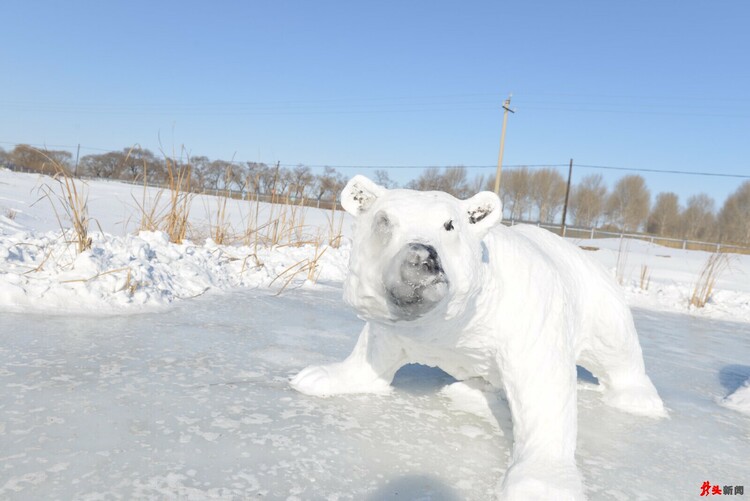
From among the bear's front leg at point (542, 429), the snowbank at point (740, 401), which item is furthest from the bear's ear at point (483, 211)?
the snowbank at point (740, 401)

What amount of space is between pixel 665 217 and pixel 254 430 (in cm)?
4307

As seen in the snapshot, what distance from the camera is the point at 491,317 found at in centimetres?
148

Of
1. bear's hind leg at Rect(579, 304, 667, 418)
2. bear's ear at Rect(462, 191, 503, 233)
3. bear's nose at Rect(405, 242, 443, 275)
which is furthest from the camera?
bear's hind leg at Rect(579, 304, 667, 418)

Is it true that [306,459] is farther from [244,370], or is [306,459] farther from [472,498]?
[244,370]

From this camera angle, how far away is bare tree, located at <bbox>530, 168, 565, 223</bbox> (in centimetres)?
3478

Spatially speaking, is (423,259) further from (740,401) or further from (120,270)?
(120,270)

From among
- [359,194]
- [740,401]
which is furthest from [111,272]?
[740,401]

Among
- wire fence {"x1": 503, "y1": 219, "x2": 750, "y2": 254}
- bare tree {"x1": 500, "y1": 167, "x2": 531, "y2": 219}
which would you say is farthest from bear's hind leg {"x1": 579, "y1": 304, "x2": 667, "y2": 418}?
bare tree {"x1": 500, "y1": 167, "x2": 531, "y2": 219}

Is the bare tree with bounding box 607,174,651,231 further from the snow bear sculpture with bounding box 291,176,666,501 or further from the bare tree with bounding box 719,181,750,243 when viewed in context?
the snow bear sculpture with bounding box 291,176,666,501

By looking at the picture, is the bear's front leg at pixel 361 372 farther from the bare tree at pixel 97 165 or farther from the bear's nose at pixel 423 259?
the bare tree at pixel 97 165

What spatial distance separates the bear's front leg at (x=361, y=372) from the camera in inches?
69.1

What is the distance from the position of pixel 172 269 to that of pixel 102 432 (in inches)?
89.8

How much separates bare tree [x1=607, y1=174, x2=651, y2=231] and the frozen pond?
38338 mm

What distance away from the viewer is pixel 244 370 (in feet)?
6.34
